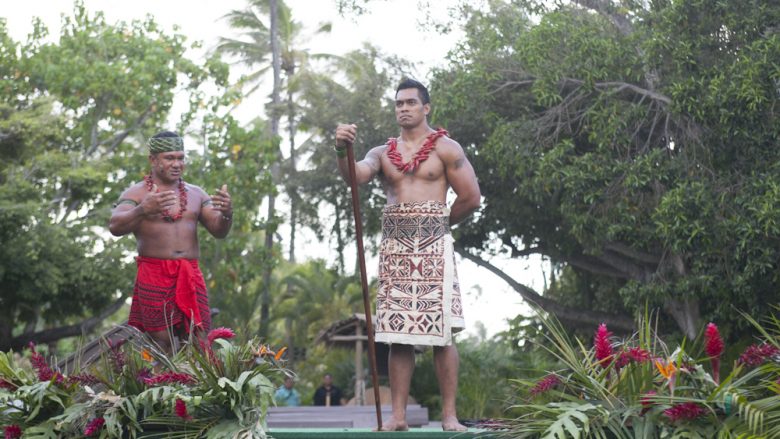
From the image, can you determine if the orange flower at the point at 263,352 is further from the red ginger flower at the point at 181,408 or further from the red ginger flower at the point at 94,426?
the red ginger flower at the point at 94,426

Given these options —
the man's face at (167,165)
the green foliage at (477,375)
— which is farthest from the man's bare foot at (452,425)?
the green foliage at (477,375)

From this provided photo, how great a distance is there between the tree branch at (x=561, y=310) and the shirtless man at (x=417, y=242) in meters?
13.9

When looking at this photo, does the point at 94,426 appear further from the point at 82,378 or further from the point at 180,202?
the point at 180,202

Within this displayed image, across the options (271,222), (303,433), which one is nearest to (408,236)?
(303,433)

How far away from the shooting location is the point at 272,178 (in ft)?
81.6

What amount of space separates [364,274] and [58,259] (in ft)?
49.9

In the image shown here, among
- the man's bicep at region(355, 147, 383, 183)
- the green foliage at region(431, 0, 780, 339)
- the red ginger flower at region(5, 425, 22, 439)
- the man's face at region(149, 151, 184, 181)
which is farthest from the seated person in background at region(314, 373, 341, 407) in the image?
the red ginger flower at region(5, 425, 22, 439)

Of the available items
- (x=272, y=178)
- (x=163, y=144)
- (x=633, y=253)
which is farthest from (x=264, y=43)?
(x=163, y=144)

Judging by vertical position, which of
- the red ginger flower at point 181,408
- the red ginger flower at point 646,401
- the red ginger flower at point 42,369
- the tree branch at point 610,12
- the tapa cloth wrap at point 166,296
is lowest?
the red ginger flower at point 646,401

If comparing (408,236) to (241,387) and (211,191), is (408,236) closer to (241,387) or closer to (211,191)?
(241,387)

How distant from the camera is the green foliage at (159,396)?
5340 mm

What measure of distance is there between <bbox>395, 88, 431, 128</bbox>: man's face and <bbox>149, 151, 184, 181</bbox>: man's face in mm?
1364

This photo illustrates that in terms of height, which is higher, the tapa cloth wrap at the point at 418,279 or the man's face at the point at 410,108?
the man's face at the point at 410,108

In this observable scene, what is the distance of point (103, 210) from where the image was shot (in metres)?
21.0
